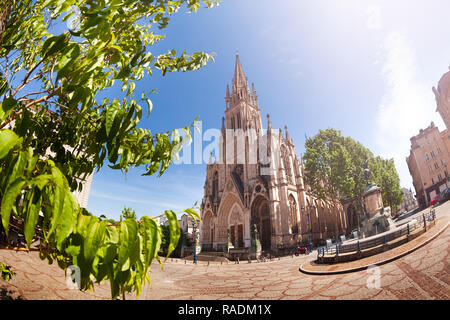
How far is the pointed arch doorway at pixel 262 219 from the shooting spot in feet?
98.2

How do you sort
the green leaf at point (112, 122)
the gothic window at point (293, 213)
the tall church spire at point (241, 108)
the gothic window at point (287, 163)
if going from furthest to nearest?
the tall church spire at point (241, 108) → the gothic window at point (287, 163) → the gothic window at point (293, 213) → the green leaf at point (112, 122)

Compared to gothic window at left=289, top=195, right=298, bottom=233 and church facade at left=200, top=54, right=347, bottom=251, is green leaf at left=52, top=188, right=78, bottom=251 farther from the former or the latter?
gothic window at left=289, top=195, right=298, bottom=233

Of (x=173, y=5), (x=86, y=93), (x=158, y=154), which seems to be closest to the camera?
(x=86, y=93)

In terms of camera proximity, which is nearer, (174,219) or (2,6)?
(174,219)

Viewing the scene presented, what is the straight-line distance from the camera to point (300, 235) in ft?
87.0

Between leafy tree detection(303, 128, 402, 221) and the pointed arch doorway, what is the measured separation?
7640 millimetres

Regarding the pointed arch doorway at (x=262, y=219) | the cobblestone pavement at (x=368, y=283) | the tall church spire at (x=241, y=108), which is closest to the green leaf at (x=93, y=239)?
the cobblestone pavement at (x=368, y=283)

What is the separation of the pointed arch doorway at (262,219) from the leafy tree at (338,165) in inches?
301

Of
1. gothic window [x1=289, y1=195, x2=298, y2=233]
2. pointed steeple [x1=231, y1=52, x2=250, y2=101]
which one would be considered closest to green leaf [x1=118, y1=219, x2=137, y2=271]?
gothic window [x1=289, y1=195, x2=298, y2=233]

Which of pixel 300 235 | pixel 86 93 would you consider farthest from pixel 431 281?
pixel 300 235

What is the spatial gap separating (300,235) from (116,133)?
29279mm

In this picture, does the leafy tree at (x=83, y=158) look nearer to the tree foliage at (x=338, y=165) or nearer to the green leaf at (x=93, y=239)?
the green leaf at (x=93, y=239)

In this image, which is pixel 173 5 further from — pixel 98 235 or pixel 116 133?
pixel 98 235

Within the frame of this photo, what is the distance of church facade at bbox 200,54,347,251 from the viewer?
90.8 ft
